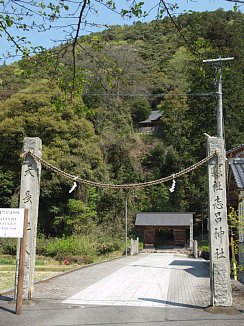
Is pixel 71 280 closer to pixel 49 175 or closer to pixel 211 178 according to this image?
pixel 211 178

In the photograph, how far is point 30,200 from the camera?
7062 mm

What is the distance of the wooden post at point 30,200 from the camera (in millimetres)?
6840

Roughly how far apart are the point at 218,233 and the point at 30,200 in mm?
3740

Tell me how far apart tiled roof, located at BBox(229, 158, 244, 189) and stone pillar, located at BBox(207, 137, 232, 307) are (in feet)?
11.6

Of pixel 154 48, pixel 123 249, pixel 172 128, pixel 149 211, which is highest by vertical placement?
pixel 154 48

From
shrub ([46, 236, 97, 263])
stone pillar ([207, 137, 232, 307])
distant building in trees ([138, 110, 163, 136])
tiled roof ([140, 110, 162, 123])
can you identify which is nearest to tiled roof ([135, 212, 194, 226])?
shrub ([46, 236, 97, 263])

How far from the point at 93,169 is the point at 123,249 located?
669 cm

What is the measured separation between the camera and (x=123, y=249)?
2702 cm

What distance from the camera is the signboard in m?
6.16

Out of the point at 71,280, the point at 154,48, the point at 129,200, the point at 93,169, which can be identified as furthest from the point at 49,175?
the point at 154,48

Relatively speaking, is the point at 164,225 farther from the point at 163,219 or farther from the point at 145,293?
the point at 145,293

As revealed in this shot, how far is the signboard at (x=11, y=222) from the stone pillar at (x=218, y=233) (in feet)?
11.6

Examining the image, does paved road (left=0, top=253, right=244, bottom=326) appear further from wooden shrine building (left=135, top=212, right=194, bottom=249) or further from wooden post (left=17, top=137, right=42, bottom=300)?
wooden shrine building (left=135, top=212, right=194, bottom=249)

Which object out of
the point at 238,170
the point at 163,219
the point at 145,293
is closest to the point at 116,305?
the point at 145,293
